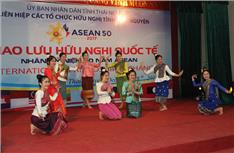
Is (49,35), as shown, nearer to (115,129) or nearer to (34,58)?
(34,58)

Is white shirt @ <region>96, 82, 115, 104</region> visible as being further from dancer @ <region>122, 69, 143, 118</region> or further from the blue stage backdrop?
the blue stage backdrop

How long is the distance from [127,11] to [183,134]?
361 centimetres

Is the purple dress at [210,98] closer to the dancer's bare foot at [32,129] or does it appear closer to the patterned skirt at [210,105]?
the patterned skirt at [210,105]

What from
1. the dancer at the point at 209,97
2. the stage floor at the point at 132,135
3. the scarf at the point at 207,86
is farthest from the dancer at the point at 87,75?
the scarf at the point at 207,86

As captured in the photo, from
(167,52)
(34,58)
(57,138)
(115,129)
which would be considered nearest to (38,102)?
(57,138)

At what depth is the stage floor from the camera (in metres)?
3.54

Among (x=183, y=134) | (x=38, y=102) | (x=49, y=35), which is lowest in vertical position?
(x=183, y=134)

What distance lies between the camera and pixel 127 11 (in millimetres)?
7062

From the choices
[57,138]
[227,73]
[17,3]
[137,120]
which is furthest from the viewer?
[227,73]

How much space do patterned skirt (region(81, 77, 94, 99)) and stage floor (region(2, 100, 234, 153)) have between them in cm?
75

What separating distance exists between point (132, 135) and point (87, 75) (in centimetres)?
237

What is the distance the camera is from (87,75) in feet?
20.3

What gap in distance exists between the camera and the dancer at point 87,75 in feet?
20.1

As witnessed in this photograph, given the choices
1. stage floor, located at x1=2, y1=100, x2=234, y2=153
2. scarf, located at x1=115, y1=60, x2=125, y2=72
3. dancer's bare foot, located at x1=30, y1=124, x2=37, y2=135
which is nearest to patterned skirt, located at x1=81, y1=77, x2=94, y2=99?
scarf, located at x1=115, y1=60, x2=125, y2=72
